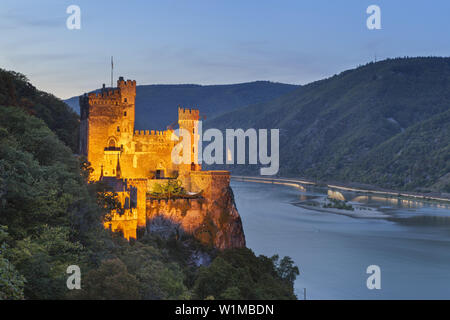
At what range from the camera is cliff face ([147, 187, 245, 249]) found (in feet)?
104

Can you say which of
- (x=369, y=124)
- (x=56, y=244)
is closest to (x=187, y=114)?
(x=56, y=244)

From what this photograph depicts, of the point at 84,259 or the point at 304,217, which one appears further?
the point at 304,217

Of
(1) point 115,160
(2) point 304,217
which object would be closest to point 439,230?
(2) point 304,217

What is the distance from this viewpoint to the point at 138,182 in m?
29.2

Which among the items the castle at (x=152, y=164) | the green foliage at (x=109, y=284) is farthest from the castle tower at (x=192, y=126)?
the green foliage at (x=109, y=284)

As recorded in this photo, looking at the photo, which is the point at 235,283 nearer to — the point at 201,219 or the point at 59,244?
the point at 59,244

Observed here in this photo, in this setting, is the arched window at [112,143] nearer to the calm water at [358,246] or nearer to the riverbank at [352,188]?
the calm water at [358,246]

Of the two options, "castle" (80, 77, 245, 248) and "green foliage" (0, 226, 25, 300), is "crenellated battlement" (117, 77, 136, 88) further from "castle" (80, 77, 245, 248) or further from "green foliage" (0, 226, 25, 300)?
"green foliage" (0, 226, 25, 300)

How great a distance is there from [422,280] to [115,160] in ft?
84.0

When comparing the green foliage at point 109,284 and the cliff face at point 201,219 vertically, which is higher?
the green foliage at point 109,284

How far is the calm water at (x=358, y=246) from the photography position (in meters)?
41.6

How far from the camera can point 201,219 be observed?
3359 cm
